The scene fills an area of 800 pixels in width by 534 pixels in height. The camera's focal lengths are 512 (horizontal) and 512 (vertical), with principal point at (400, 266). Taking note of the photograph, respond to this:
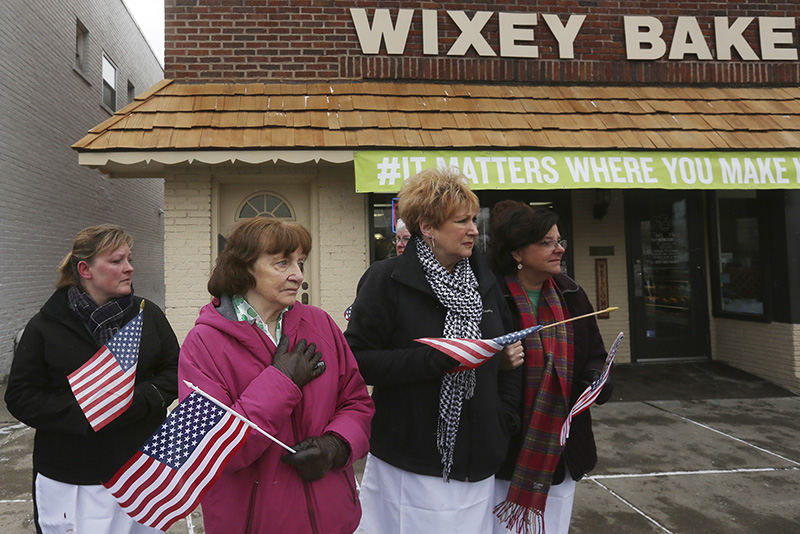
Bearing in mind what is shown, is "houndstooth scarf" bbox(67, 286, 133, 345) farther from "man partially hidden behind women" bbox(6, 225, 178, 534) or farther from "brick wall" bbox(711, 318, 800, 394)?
"brick wall" bbox(711, 318, 800, 394)

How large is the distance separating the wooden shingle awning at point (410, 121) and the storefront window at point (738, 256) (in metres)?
1.40

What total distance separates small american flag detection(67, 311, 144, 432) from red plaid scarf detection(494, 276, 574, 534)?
1702 mm

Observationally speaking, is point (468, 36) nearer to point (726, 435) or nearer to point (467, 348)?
point (726, 435)

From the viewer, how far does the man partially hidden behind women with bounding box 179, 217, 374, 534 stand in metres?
1.61

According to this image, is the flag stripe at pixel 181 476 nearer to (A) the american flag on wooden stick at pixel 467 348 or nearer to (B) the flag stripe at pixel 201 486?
(B) the flag stripe at pixel 201 486

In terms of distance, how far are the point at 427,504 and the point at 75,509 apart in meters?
1.50

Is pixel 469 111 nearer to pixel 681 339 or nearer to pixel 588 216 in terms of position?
pixel 588 216

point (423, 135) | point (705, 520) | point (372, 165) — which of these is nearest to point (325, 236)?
point (372, 165)

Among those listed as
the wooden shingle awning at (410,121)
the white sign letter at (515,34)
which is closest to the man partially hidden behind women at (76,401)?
the wooden shingle awning at (410,121)

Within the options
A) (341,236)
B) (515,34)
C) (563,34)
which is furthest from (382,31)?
(341,236)

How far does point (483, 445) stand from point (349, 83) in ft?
17.0

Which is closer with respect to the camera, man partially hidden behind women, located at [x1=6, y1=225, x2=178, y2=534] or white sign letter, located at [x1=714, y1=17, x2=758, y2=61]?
man partially hidden behind women, located at [x1=6, y1=225, x2=178, y2=534]

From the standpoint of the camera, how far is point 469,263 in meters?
2.25

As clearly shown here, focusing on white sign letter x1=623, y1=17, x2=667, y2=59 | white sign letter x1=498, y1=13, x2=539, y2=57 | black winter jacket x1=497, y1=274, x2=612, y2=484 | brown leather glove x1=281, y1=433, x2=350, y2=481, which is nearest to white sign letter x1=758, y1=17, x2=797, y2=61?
white sign letter x1=623, y1=17, x2=667, y2=59
